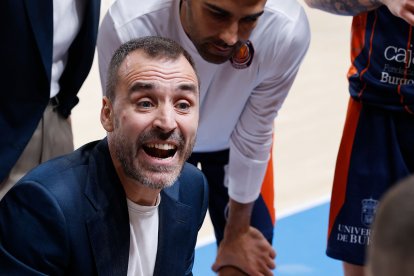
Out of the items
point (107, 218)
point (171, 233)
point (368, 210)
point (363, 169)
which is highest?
point (107, 218)

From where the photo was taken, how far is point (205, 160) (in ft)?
11.3

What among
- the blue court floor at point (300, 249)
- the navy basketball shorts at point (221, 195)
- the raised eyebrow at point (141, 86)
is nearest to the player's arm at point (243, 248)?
the navy basketball shorts at point (221, 195)

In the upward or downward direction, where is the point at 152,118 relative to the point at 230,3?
downward

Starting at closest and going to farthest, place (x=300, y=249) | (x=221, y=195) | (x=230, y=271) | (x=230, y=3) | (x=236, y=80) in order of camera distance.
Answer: (x=230, y=3), (x=236, y=80), (x=230, y=271), (x=221, y=195), (x=300, y=249)

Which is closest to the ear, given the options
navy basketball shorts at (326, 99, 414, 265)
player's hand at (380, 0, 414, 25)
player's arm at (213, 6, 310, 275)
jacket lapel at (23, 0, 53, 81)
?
jacket lapel at (23, 0, 53, 81)

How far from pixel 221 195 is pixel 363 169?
2.24 feet

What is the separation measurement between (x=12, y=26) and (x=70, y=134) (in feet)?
1.81

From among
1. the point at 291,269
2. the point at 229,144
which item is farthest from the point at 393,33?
the point at 291,269

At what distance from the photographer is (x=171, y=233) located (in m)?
2.21

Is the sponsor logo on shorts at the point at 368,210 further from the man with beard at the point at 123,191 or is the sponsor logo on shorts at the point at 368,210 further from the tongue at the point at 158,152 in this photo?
the tongue at the point at 158,152

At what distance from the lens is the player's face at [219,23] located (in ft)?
7.87

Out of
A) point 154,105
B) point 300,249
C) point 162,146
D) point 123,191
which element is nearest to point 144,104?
point 154,105

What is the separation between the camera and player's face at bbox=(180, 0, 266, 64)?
2.40 m

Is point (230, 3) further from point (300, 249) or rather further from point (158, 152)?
point (300, 249)
